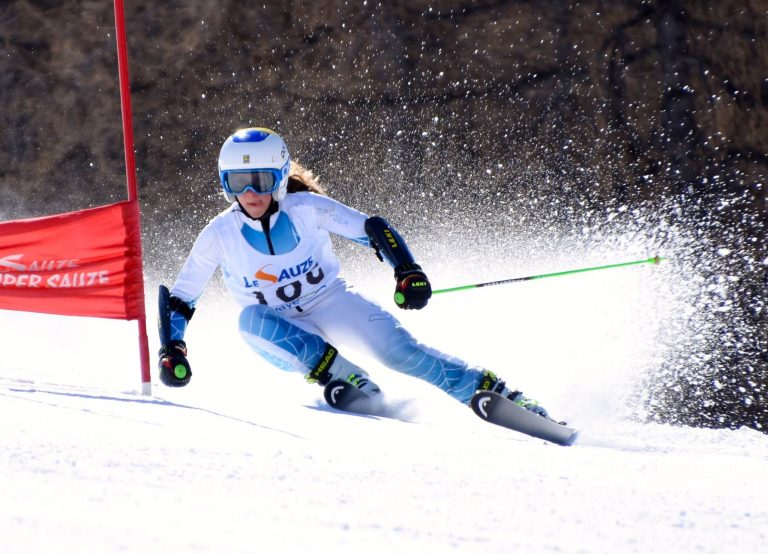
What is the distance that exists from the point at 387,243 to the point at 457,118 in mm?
4971

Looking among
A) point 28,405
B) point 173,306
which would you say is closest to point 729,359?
point 173,306

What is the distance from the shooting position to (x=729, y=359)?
8.72 metres

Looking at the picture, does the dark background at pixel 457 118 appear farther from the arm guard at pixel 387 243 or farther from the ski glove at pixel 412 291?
the ski glove at pixel 412 291

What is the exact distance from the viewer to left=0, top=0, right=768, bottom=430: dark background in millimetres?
8062

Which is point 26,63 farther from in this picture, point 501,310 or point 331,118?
point 501,310

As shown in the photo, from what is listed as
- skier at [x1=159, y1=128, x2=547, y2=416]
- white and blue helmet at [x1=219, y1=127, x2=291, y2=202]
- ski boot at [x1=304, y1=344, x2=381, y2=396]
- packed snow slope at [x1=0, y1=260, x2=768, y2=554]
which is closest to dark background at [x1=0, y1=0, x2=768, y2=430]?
packed snow slope at [x1=0, y1=260, x2=768, y2=554]

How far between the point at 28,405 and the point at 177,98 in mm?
6497

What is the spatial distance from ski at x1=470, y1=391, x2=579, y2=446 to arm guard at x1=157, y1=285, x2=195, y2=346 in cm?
124

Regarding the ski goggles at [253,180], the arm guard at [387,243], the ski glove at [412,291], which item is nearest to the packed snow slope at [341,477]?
the ski glove at [412,291]

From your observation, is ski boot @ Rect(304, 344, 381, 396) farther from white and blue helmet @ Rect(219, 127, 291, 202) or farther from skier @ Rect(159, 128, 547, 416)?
white and blue helmet @ Rect(219, 127, 291, 202)

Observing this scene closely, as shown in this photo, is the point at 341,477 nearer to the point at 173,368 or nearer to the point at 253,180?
the point at 173,368

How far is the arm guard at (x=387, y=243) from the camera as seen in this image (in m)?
3.69

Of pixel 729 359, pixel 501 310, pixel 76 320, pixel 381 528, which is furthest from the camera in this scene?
pixel 729 359

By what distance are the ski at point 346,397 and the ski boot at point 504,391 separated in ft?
1.72
